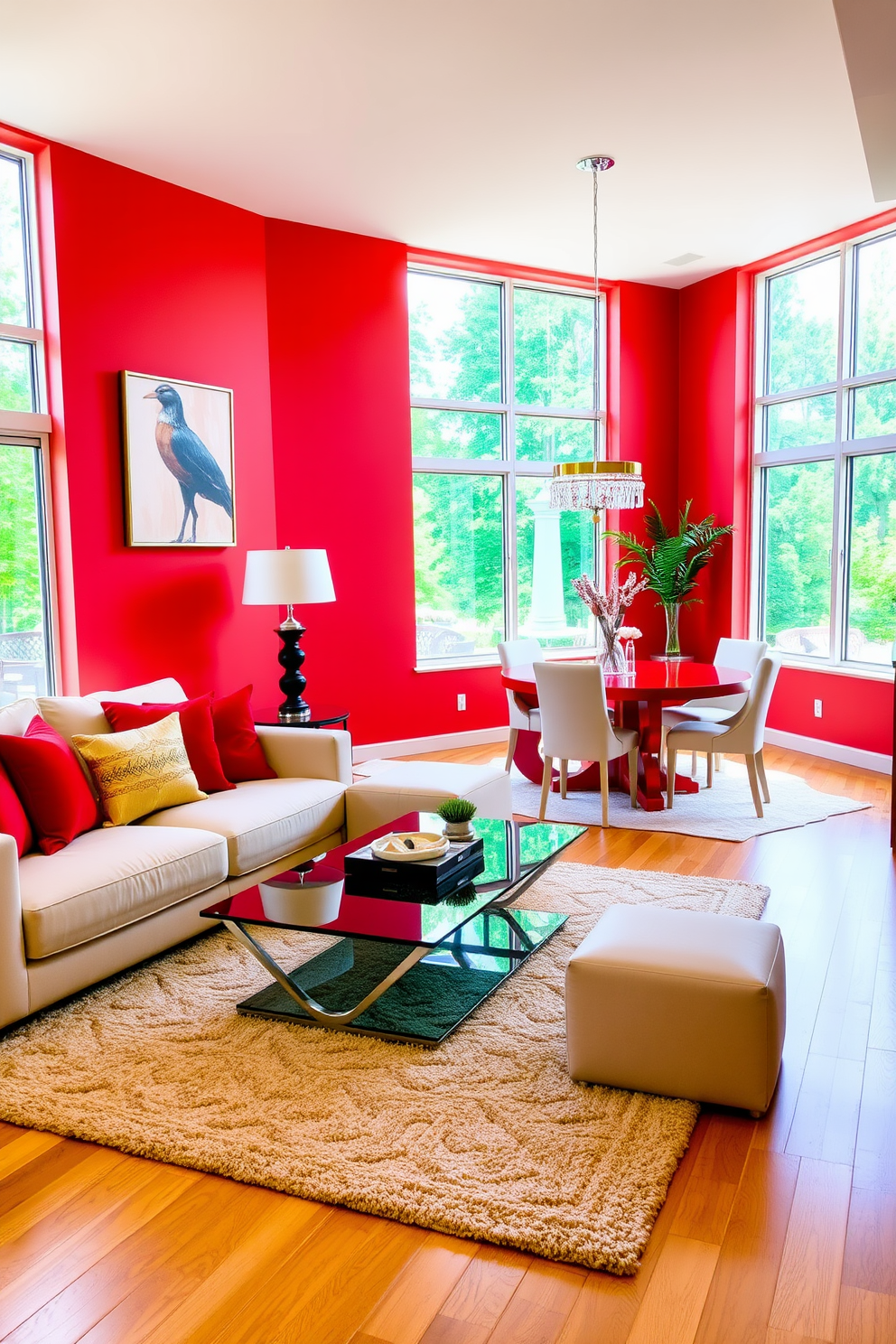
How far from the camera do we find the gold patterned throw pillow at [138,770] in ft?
11.7

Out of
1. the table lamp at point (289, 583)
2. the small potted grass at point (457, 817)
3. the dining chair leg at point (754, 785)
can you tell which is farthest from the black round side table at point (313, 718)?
the dining chair leg at point (754, 785)

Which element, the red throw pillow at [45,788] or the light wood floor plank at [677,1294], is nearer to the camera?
the light wood floor plank at [677,1294]

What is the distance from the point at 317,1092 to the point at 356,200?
4.78 metres

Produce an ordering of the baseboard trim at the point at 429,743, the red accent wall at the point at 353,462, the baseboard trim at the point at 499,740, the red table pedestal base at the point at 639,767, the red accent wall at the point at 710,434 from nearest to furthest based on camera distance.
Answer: the red table pedestal base at the point at 639,767
the red accent wall at the point at 353,462
the baseboard trim at the point at 499,740
the baseboard trim at the point at 429,743
the red accent wall at the point at 710,434

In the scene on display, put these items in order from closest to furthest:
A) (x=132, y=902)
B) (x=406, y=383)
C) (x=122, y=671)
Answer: (x=132, y=902) < (x=122, y=671) < (x=406, y=383)

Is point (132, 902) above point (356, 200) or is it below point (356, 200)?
below

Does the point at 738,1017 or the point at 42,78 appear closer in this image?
the point at 738,1017

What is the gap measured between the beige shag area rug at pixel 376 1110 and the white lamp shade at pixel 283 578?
2192 mm

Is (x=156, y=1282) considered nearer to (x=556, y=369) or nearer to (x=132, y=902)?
(x=132, y=902)

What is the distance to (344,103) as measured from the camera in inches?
172

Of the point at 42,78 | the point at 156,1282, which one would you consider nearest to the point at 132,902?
the point at 156,1282

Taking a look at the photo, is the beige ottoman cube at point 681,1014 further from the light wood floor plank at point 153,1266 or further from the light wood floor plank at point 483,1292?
the light wood floor plank at point 153,1266

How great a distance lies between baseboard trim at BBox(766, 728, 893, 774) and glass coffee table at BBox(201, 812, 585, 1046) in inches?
129

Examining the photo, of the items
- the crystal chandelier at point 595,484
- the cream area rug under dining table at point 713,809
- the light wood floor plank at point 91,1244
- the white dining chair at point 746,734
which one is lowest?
the light wood floor plank at point 91,1244
